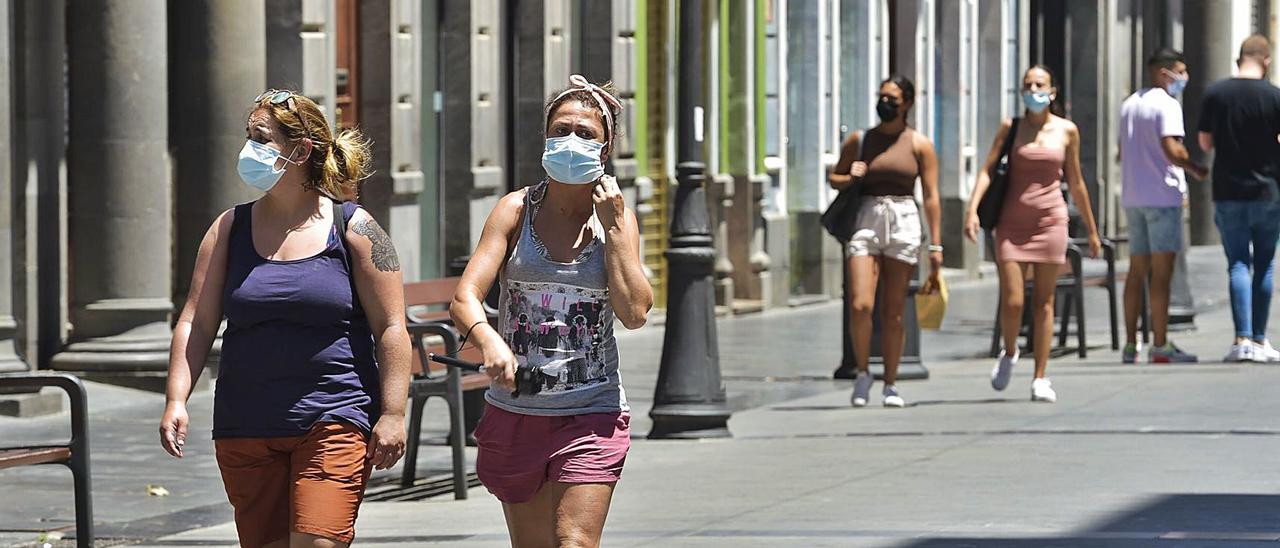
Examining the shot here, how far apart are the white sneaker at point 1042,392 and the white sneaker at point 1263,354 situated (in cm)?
242

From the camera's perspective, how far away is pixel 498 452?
20.3 feet

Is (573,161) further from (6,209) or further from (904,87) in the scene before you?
(6,209)

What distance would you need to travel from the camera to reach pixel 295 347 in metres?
6.18

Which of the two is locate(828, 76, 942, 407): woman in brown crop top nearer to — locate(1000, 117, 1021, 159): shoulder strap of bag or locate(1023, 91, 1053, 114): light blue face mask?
locate(1000, 117, 1021, 159): shoulder strap of bag

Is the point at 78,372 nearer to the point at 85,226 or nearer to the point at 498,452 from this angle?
the point at 85,226

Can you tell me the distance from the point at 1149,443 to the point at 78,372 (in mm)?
6100

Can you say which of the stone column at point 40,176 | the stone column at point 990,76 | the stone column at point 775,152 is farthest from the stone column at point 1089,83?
the stone column at point 40,176

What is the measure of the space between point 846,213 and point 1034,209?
1032 mm

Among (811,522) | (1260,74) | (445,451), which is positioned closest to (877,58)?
(1260,74)

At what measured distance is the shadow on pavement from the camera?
8.40 meters

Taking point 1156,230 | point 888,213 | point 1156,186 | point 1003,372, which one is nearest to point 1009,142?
point 888,213

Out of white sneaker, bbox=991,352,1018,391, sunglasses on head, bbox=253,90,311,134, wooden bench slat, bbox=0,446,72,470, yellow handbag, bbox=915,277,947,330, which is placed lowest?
white sneaker, bbox=991,352,1018,391

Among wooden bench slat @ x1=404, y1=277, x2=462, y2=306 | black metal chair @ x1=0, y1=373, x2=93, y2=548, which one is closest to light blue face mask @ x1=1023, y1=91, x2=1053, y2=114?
wooden bench slat @ x1=404, y1=277, x2=462, y2=306

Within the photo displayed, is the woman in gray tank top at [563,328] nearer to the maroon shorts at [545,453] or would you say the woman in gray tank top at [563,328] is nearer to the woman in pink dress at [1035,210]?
the maroon shorts at [545,453]
